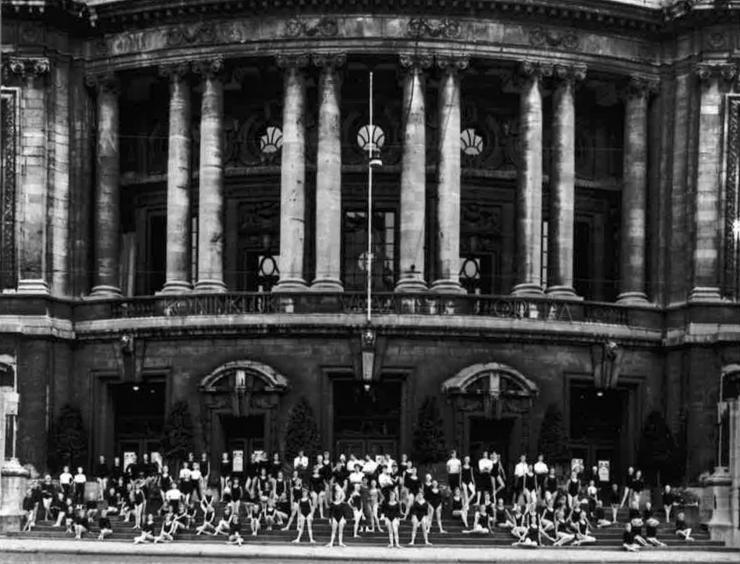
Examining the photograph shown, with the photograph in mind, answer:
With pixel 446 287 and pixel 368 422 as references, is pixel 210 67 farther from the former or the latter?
pixel 368 422

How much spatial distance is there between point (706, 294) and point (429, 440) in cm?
1236

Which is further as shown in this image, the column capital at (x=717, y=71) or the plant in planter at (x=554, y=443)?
the column capital at (x=717, y=71)

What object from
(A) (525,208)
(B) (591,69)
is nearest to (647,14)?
(B) (591,69)

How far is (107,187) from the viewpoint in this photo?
7262cm

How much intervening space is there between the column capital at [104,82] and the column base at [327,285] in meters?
11.3

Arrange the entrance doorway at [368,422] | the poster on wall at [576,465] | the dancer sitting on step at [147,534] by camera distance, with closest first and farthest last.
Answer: the dancer sitting on step at [147,534], the poster on wall at [576,465], the entrance doorway at [368,422]

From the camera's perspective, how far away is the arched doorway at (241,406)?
6806 centimetres

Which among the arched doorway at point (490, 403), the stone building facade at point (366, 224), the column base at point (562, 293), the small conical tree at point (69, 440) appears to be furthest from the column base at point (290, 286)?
the column base at point (562, 293)

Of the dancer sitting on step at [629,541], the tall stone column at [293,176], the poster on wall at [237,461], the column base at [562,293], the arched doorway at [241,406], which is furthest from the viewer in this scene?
the column base at [562,293]

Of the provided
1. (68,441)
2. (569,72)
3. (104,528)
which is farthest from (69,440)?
(569,72)

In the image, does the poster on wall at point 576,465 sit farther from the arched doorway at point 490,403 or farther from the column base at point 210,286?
the column base at point 210,286

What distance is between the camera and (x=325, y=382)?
68188 millimetres

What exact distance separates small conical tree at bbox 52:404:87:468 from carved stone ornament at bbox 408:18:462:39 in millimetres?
18948

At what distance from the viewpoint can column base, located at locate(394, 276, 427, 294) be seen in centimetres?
6900
